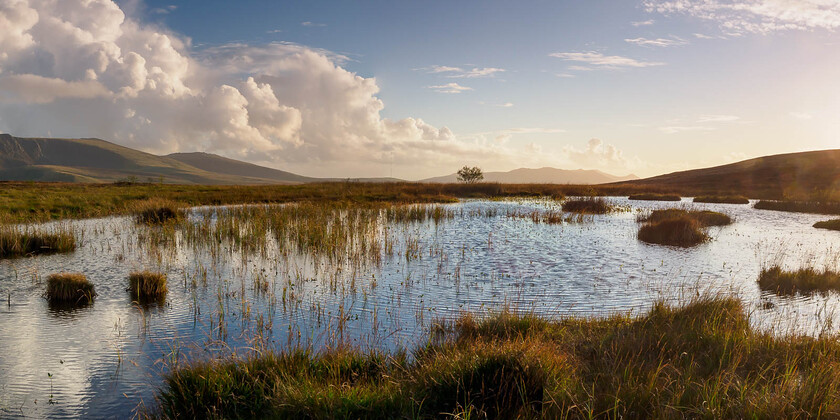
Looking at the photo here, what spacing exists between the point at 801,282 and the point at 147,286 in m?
18.4

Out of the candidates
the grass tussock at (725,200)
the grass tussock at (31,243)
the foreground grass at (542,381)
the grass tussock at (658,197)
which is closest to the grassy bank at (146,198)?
the grass tussock at (31,243)

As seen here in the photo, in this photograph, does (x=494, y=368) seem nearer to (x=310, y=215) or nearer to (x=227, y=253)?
(x=227, y=253)

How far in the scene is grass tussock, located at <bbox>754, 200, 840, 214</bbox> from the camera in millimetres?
39156

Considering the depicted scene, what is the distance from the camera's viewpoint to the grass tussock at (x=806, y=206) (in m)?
39.2

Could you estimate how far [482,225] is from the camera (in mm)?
27500

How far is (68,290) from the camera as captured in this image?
452 inches

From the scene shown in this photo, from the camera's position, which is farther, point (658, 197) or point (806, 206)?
point (658, 197)

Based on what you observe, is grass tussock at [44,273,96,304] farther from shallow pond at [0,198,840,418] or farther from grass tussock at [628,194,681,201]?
grass tussock at [628,194,681,201]

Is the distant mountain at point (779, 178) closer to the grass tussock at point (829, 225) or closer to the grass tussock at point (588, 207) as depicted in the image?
the grass tussock at point (588, 207)

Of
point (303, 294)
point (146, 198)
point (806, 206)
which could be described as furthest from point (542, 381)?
point (806, 206)

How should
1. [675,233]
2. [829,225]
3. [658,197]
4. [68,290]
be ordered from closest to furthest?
[68,290] < [675,233] < [829,225] < [658,197]

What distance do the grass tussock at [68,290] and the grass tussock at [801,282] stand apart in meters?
18.8

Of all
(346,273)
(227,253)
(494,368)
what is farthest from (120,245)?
(494,368)

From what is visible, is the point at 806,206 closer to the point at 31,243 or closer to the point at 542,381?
the point at 542,381
